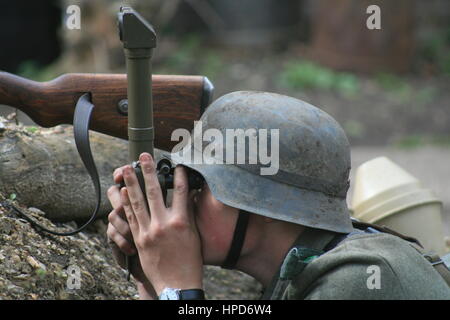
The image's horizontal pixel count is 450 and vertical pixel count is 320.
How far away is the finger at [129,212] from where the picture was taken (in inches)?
91.4

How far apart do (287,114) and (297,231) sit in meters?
0.38

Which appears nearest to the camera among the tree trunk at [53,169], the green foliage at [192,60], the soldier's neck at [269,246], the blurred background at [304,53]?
the soldier's neck at [269,246]

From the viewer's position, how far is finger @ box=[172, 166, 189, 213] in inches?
89.7

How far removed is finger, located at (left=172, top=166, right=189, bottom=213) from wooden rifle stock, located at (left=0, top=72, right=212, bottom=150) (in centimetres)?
81

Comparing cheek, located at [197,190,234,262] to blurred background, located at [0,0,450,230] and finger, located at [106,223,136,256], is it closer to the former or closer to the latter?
finger, located at [106,223,136,256]

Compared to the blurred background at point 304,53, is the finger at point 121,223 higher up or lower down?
higher up

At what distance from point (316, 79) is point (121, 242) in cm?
785

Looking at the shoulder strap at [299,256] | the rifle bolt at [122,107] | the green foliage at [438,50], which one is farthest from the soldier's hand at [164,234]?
the green foliage at [438,50]

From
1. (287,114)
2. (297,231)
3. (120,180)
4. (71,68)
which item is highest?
(287,114)

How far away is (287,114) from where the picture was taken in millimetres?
2367

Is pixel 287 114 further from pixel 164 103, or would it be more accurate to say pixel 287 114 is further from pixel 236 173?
pixel 164 103

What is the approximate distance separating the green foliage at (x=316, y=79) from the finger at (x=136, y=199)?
7727mm

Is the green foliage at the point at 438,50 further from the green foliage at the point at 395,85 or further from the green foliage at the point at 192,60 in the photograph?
the green foliage at the point at 192,60
